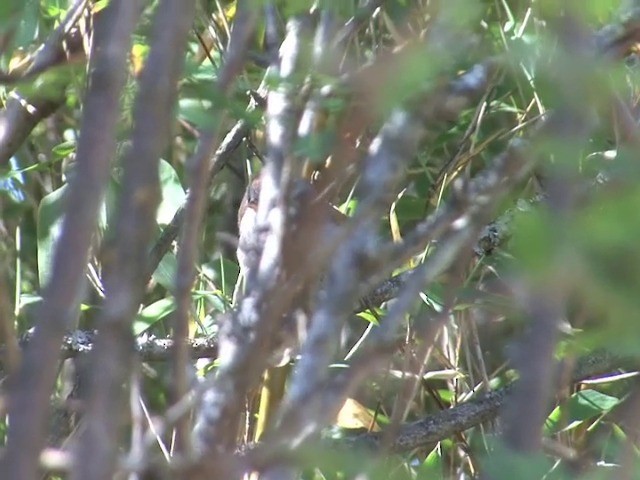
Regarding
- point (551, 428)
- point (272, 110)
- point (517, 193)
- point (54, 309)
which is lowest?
point (551, 428)

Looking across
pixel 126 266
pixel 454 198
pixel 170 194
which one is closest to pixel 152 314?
pixel 170 194

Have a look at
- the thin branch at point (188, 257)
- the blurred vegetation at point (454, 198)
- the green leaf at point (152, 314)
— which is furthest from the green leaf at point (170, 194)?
the thin branch at point (188, 257)

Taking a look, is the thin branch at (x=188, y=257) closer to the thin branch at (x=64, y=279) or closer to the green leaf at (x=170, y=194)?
the thin branch at (x=64, y=279)

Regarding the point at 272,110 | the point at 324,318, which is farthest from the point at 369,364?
the point at 272,110

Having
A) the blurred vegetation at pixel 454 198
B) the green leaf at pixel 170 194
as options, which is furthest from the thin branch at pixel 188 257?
the green leaf at pixel 170 194

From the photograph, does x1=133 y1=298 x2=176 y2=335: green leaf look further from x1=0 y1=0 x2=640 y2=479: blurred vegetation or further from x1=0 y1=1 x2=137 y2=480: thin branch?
x1=0 y1=1 x2=137 y2=480: thin branch

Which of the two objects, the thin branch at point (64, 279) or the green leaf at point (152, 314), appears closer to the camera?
the thin branch at point (64, 279)

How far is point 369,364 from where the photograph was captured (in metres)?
0.57

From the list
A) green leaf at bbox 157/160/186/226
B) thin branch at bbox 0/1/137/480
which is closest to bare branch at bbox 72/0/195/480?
thin branch at bbox 0/1/137/480

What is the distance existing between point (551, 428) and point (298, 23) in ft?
2.76

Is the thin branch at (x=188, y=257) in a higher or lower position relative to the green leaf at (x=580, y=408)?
higher

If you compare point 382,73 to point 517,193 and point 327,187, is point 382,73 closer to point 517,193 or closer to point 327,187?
point 327,187

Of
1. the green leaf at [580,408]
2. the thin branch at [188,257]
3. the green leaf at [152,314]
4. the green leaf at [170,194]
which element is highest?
the thin branch at [188,257]

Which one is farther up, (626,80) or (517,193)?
(626,80)
